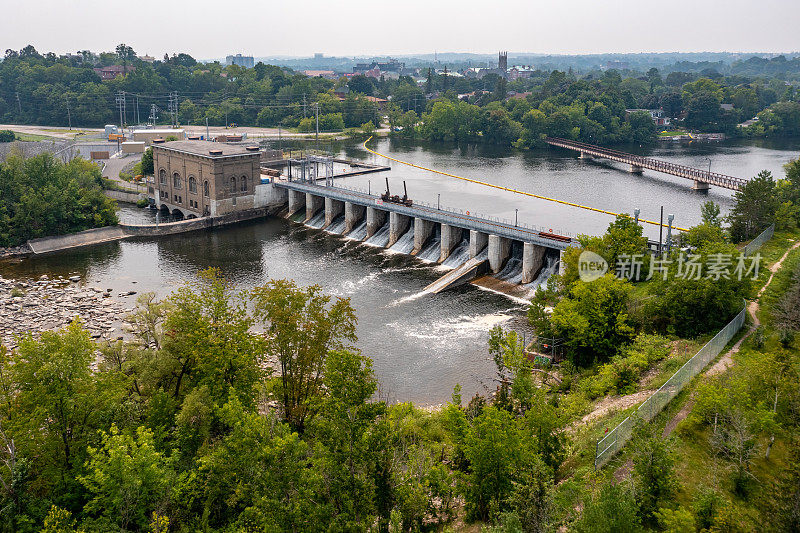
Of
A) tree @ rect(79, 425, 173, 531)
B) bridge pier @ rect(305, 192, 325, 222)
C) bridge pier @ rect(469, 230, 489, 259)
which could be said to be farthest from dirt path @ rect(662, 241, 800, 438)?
bridge pier @ rect(305, 192, 325, 222)

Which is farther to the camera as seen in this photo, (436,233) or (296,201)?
(296,201)

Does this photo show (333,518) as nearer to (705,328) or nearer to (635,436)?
(635,436)

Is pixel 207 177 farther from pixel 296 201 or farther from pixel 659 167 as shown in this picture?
pixel 659 167

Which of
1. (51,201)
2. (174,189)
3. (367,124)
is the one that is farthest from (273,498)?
(367,124)

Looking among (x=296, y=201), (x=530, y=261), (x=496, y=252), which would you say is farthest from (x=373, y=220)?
(x=530, y=261)

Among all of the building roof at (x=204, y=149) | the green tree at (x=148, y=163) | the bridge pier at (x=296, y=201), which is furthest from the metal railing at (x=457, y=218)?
the green tree at (x=148, y=163)

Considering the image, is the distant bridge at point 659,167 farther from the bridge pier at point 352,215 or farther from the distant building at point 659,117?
the bridge pier at point 352,215
